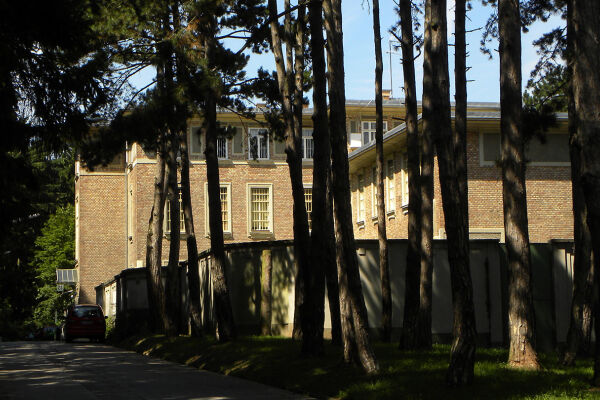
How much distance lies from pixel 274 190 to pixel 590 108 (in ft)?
148

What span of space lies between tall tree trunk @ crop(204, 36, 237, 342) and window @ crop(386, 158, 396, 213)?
1552cm

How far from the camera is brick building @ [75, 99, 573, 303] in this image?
37.1 meters

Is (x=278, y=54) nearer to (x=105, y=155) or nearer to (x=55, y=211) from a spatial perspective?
(x=105, y=155)

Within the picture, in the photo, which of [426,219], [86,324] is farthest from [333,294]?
[86,324]

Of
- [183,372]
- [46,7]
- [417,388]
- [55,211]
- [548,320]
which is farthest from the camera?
[55,211]

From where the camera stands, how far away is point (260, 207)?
5722 cm

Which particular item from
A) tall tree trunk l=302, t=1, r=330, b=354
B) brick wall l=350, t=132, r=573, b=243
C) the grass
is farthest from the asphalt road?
brick wall l=350, t=132, r=573, b=243

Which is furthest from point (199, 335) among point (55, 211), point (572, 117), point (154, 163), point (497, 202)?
point (55, 211)

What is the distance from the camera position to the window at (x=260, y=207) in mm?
56969

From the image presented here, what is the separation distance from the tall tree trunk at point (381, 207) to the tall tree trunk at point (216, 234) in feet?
13.3

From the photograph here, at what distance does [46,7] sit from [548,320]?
1585cm

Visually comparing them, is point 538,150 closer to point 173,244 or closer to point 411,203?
point 173,244

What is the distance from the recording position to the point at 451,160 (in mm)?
13961

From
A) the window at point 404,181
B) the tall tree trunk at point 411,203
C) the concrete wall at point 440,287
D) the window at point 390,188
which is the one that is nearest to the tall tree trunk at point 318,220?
the tall tree trunk at point 411,203
